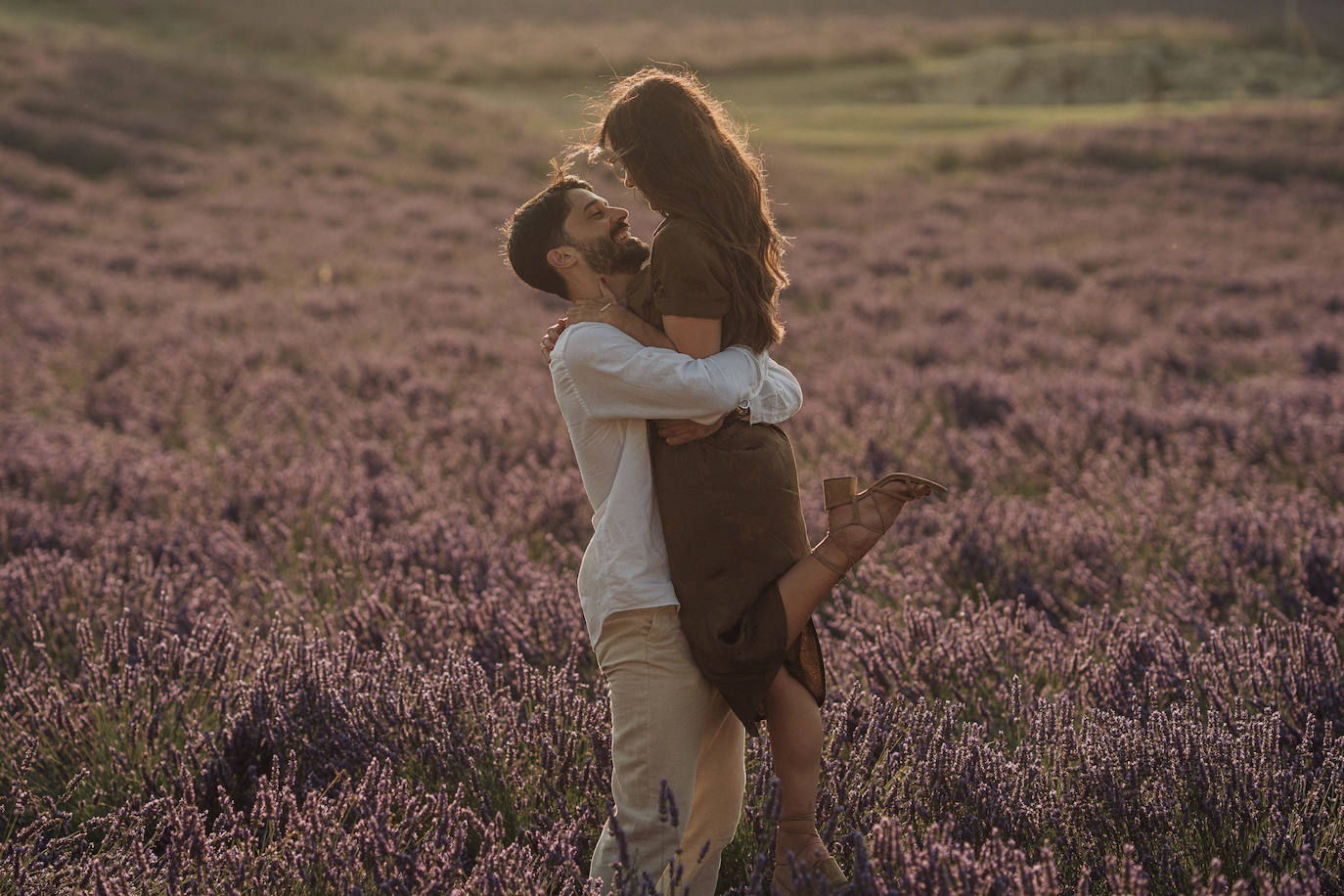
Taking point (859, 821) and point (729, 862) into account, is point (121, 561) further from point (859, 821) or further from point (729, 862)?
point (859, 821)

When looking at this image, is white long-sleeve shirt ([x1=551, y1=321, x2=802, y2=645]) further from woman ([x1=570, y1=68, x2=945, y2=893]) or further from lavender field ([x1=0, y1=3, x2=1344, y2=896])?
lavender field ([x1=0, y1=3, x2=1344, y2=896])

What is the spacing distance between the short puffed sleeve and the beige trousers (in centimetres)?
56

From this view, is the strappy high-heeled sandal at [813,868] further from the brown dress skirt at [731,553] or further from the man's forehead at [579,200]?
the man's forehead at [579,200]

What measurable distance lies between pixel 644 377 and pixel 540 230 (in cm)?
39

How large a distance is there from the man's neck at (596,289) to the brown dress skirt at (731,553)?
1.13ft

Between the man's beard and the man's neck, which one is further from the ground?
the man's beard

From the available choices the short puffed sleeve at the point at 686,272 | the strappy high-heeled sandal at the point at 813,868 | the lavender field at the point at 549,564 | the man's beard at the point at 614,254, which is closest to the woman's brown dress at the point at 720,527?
the short puffed sleeve at the point at 686,272

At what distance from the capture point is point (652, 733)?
5.99ft

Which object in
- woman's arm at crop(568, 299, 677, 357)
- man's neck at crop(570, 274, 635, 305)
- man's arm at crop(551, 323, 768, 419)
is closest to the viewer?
man's arm at crop(551, 323, 768, 419)

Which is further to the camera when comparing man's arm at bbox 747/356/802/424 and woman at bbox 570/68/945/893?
man's arm at bbox 747/356/802/424

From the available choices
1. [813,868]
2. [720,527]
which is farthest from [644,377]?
[813,868]

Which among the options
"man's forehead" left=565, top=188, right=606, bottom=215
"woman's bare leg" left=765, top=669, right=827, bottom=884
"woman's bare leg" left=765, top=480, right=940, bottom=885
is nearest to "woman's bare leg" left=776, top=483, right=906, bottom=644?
"woman's bare leg" left=765, top=480, right=940, bottom=885

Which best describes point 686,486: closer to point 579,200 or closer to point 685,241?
point 685,241

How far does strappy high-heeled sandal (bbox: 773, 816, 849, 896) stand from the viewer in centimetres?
176
